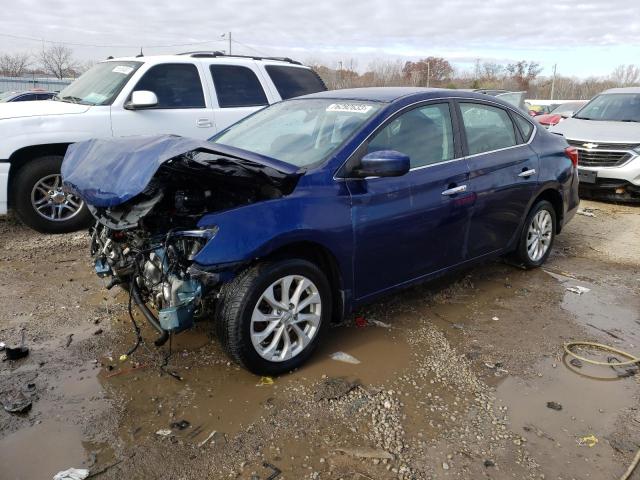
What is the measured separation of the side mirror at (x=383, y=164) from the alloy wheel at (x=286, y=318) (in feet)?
2.62

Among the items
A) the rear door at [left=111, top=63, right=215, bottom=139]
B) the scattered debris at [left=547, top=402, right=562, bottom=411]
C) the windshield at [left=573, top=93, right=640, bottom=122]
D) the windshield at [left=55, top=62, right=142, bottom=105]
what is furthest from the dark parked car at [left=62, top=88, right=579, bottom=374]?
the windshield at [left=573, top=93, right=640, bottom=122]

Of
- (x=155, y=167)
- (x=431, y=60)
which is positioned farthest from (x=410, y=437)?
(x=431, y=60)

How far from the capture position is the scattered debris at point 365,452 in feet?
8.70

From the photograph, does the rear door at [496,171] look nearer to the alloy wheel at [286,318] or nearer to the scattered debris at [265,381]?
the alloy wheel at [286,318]

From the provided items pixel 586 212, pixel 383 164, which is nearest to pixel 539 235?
pixel 383 164

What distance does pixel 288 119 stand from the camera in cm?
421

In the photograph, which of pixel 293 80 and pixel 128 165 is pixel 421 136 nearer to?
pixel 128 165

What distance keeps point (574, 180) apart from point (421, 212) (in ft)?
8.88

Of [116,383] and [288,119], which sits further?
[288,119]

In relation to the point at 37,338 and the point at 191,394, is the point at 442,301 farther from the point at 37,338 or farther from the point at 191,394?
the point at 37,338

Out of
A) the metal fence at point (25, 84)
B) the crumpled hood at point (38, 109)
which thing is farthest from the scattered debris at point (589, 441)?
the metal fence at point (25, 84)

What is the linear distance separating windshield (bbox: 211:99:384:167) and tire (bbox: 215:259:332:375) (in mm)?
771

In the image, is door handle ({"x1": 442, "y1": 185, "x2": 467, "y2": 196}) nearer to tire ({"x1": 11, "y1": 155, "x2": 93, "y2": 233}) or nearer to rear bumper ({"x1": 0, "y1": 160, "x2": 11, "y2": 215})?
tire ({"x1": 11, "y1": 155, "x2": 93, "y2": 233})

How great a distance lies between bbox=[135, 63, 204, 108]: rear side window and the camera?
254 inches
